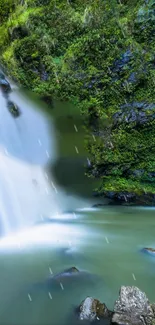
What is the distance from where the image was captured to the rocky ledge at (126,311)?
2418 mm

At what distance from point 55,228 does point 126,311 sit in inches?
151

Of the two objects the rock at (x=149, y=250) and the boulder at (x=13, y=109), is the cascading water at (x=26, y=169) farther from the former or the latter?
the rock at (x=149, y=250)

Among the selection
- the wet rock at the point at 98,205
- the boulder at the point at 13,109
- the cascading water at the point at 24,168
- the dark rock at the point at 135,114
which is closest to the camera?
the cascading water at the point at 24,168

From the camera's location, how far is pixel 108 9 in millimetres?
11312

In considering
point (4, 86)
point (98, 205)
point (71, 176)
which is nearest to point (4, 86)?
point (4, 86)

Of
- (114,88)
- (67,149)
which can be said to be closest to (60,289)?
(67,149)

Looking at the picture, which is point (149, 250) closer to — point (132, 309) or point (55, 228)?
point (132, 309)

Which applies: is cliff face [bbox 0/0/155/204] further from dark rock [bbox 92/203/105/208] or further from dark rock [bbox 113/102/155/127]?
dark rock [bbox 92/203/105/208]

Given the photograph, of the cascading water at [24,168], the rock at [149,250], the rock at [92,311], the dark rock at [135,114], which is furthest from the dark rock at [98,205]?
the rock at [92,311]

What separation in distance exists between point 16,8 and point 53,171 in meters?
7.95

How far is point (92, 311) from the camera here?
8.57ft

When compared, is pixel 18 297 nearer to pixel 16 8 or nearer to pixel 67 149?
pixel 67 149

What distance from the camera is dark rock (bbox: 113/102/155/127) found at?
984cm

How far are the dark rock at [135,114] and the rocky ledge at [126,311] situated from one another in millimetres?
7863
